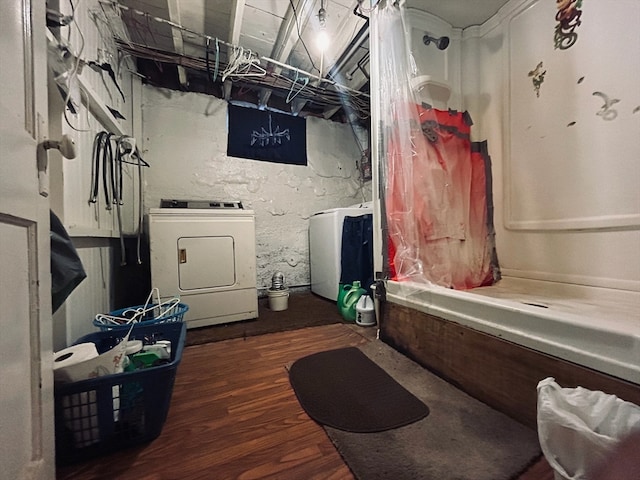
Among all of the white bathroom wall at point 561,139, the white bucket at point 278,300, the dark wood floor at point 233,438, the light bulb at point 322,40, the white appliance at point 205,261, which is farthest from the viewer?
the white bucket at point 278,300

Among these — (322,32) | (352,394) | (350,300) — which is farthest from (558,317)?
(322,32)

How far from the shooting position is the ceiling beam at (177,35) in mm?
1680

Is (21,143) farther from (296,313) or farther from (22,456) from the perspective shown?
(296,313)

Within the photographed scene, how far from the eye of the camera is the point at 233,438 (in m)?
0.84

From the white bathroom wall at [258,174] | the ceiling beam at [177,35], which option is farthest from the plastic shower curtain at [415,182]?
the white bathroom wall at [258,174]

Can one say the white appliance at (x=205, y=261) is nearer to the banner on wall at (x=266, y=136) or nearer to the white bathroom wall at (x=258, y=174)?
the white bathroom wall at (x=258, y=174)

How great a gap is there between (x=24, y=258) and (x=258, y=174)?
7.80 feet

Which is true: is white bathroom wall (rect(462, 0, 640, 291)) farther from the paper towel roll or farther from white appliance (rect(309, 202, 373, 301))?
the paper towel roll

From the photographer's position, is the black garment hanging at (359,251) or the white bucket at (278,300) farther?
the white bucket at (278,300)

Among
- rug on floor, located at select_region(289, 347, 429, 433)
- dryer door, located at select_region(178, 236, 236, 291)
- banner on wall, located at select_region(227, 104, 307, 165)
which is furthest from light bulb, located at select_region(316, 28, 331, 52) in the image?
rug on floor, located at select_region(289, 347, 429, 433)

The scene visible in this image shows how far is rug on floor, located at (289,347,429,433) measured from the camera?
0.91m

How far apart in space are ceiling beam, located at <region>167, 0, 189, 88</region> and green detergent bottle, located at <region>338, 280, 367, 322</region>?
2.27 m

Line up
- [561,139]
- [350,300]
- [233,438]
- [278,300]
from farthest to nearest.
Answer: [278,300], [350,300], [561,139], [233,438]

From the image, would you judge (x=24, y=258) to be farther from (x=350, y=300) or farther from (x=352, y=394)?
(x=350, y=300)
